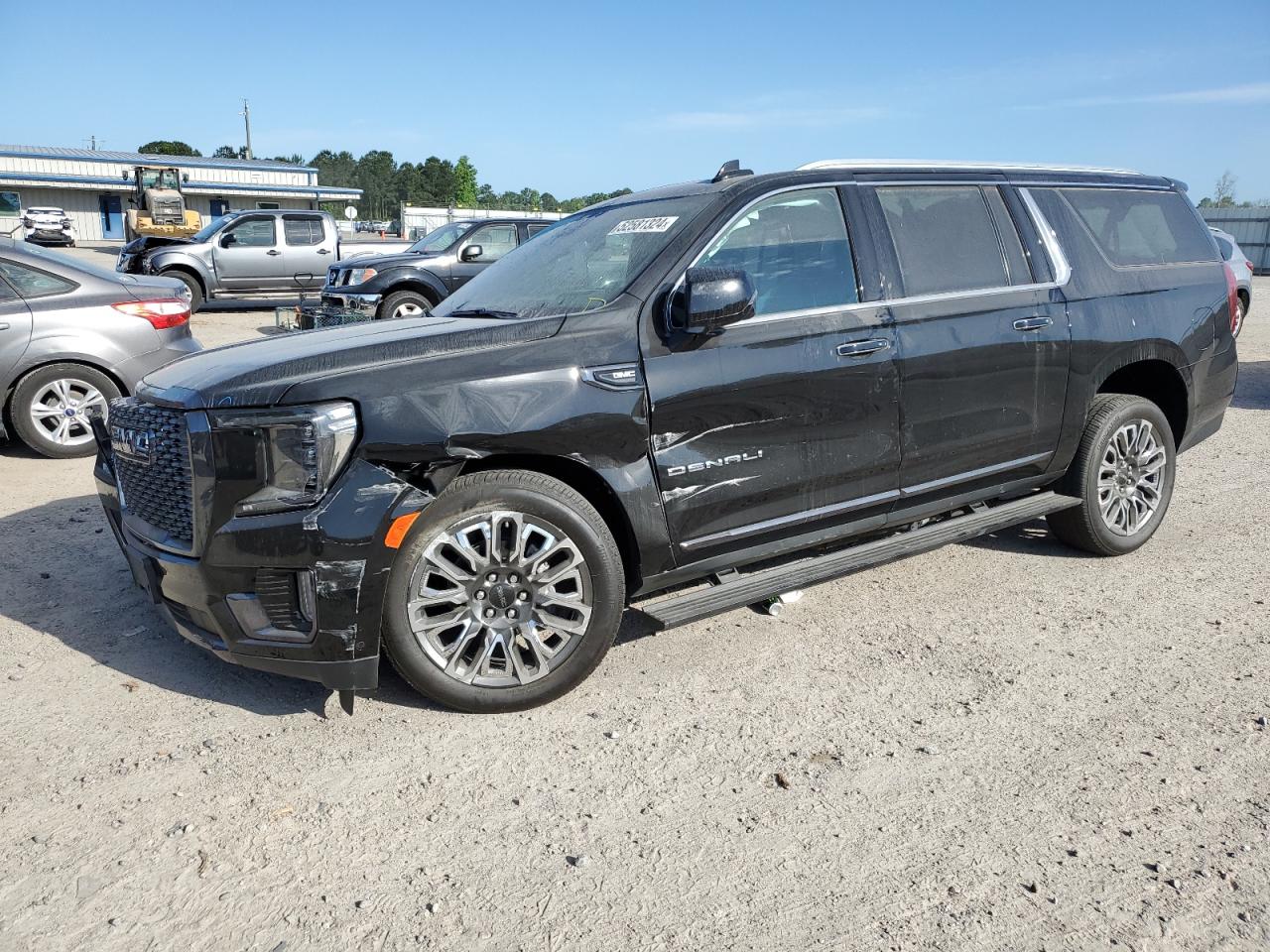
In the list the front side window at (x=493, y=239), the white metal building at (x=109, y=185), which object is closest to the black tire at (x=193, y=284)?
the front side window at (x=493, y=239)

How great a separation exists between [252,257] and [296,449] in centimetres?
1713

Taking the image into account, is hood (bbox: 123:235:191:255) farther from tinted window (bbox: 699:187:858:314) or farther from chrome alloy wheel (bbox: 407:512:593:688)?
chrome alloy wheel (bbox: 407:512:593:688)

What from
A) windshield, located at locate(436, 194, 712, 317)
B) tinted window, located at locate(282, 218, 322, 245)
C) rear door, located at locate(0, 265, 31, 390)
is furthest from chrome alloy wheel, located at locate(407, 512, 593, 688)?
tinted window, located at locate(282, 218, 322, 245)

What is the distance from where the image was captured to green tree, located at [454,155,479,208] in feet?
336

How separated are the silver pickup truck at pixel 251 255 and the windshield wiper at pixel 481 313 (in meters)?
14.8

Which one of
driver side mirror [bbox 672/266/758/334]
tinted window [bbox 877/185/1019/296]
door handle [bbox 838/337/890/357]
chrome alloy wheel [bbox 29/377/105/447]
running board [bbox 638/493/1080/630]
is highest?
tinted window [bbox 877/185/1019/296]

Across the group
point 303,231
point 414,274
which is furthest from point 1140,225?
point 303,231

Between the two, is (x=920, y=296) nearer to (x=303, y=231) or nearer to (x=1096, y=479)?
(x=1096, y=479)

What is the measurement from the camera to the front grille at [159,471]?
11.1 ft

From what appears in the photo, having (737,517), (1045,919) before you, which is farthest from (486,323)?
(1045,919)

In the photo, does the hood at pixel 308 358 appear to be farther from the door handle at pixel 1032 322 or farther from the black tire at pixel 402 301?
the black tire at pixel 402 301

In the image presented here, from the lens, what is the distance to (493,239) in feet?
47.4

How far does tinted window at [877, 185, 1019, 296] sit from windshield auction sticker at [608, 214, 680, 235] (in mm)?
951

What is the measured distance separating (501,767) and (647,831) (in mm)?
587
